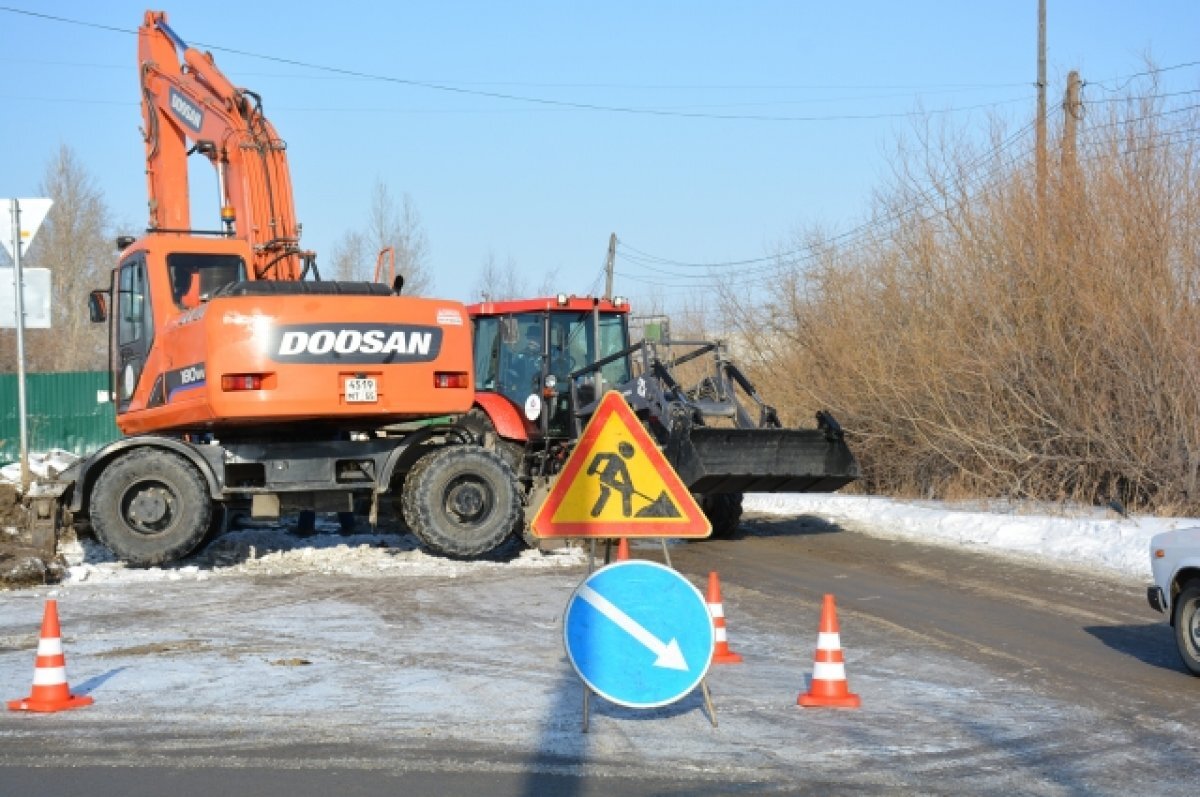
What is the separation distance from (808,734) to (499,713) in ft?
5.77

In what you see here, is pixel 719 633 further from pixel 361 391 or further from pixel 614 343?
pixel 614 343

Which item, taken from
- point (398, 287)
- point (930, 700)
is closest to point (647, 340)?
point (398, 287)

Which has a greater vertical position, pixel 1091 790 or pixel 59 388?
pixel 59 388

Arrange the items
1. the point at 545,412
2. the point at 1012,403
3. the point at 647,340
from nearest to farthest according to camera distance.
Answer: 1. the point at 647,340
2. the point at 545,412
3. the point at 1012,403

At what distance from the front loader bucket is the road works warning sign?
316 inches

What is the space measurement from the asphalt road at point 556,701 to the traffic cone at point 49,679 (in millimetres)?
166

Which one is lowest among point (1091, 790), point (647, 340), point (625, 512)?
point (1091, 790)

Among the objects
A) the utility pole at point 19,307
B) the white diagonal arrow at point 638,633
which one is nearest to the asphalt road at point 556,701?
the white diagonal arrow at point 638,633

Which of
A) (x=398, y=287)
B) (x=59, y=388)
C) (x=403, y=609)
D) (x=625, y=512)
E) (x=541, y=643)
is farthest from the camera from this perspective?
(x=59, y=388)

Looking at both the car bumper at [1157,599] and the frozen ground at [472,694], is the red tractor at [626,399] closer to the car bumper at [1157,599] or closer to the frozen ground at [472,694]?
the frozen ground at [472,694]

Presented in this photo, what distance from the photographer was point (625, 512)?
750 centimetres

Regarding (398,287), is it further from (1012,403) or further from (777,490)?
(1012,403)

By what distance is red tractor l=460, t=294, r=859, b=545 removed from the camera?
16.0 m

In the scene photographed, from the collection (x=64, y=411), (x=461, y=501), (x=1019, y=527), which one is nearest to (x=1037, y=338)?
(x=1019, y=527)
